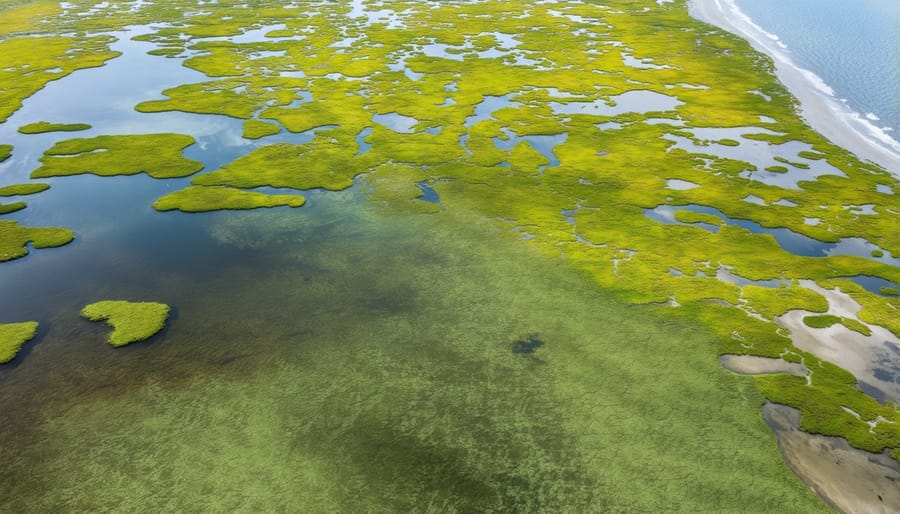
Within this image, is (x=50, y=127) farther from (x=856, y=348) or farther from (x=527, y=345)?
(x=856, y=348)

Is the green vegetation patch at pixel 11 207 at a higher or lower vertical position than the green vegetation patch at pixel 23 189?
lower

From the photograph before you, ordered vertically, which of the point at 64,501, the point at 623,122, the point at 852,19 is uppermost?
the point at 852,19

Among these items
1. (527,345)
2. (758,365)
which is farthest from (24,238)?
(758,365)

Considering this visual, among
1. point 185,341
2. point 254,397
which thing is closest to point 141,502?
point 254,397

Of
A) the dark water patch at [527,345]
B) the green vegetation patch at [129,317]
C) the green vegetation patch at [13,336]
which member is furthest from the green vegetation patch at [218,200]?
the dark water patch at [527,345]

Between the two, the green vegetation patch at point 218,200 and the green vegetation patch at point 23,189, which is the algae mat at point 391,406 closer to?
the green vegetation patch at point 218,200

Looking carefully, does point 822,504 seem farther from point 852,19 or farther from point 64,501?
point 852,19
